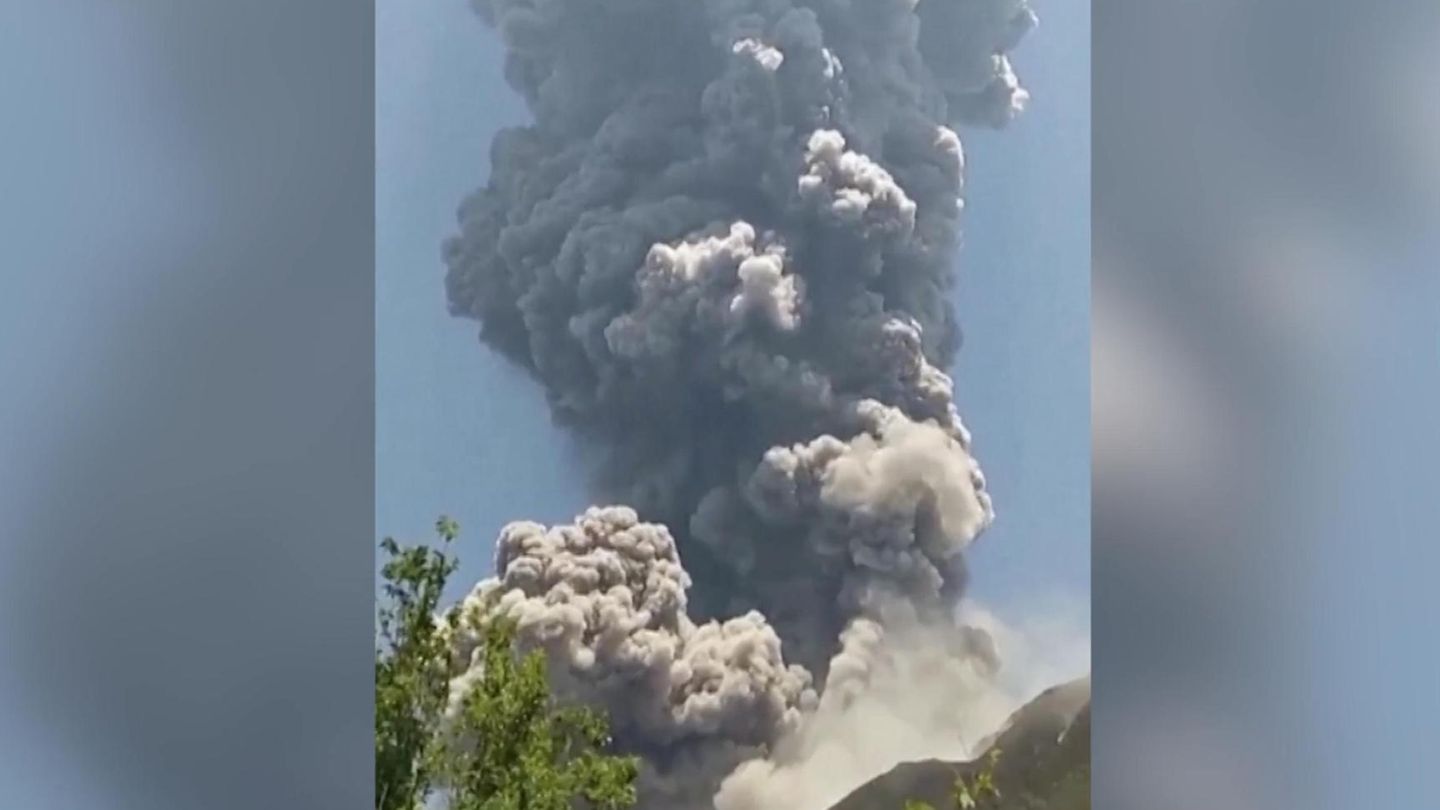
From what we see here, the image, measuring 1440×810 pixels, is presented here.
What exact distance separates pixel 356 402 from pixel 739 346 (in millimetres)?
1628

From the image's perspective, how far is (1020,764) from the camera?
282 centimetres

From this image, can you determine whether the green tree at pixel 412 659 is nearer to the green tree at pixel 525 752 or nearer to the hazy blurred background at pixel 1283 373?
the green tree at pixel 525 752

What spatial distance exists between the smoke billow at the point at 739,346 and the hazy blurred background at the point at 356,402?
1338 mm

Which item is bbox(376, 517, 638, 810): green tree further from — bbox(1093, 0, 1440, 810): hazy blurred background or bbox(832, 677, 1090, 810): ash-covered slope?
bbox(1093, 0, 1440, 810): hazy blurred background

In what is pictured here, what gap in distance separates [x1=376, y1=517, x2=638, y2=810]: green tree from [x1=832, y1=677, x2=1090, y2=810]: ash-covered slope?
1.64ft

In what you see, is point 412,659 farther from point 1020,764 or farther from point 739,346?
point 1020,764

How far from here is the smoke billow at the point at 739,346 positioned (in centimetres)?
285

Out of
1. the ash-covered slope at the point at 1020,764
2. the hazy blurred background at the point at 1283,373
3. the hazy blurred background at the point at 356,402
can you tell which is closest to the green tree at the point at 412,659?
the ash-covered slope at the point at 1020,764

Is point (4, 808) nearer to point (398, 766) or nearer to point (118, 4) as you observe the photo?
point (118, 4)

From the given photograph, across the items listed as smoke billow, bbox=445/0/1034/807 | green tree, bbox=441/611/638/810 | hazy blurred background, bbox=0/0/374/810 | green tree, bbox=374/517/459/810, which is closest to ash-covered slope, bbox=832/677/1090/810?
smoke billow, bbox=445/0/1034/807

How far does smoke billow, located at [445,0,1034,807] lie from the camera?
2850 mm

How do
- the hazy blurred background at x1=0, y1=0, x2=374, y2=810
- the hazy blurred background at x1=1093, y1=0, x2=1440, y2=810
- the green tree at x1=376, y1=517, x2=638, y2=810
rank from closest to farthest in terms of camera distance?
1. the hazy blurred background at x1=0, y1=0, x2=374, y2=810
2. the hazy blurred background at x1=1093, y1=0, x2=1440, y2=810
3. the green tree at x1=376, y1=517, x2=638, y2=810

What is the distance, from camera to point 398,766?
9.01ft

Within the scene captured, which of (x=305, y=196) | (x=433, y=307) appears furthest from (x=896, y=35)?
(x=305, y=196)
